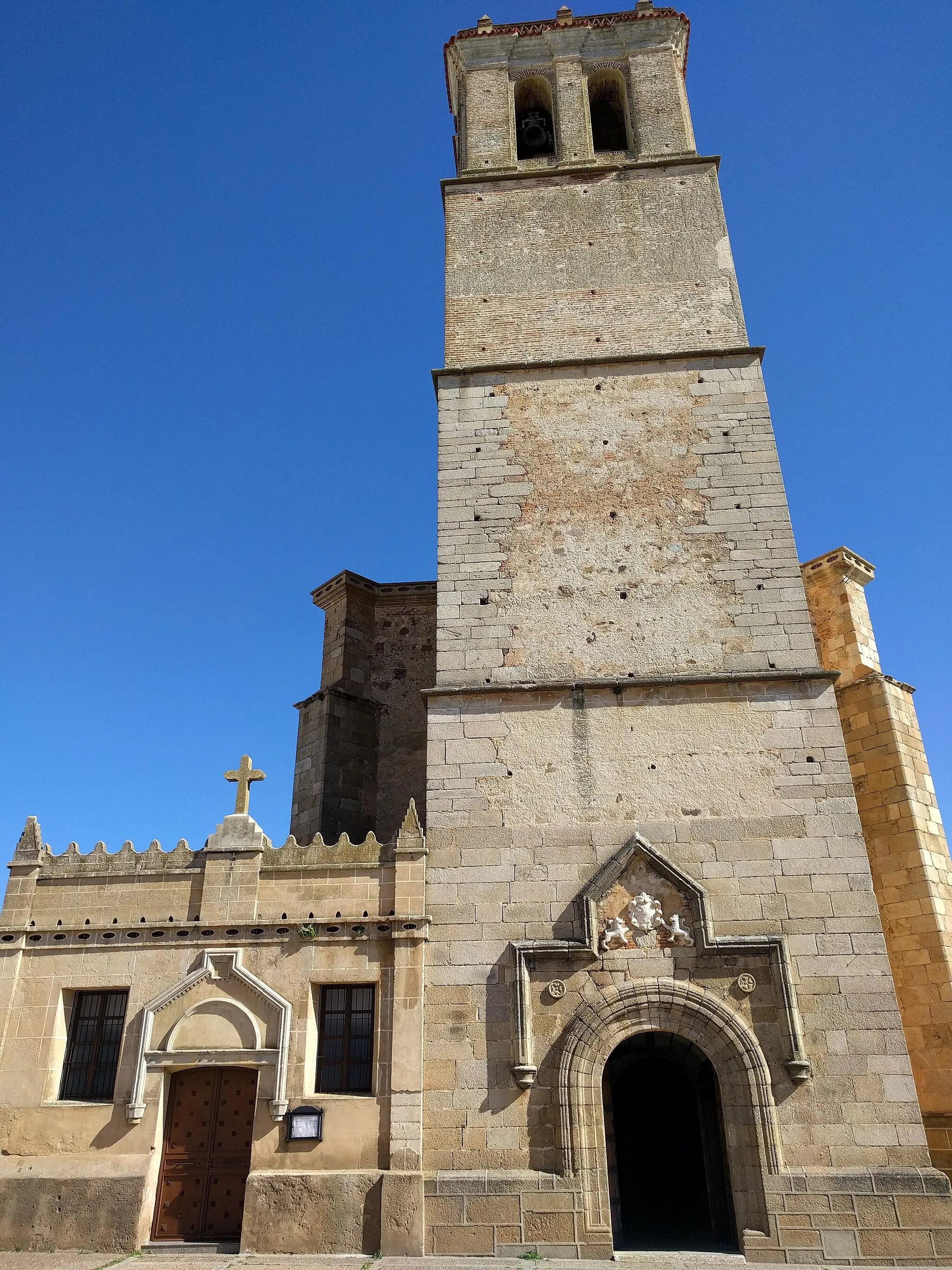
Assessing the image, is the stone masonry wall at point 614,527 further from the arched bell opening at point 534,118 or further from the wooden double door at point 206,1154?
the arched bell opening at point 534,118

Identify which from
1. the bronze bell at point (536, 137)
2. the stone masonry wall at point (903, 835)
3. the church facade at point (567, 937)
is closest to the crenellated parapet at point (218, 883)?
the church facade at point (567, 937)

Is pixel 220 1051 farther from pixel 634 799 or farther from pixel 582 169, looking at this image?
pixel 582 169

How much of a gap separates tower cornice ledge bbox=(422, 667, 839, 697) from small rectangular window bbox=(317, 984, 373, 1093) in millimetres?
3593

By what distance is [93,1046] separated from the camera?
413 inches

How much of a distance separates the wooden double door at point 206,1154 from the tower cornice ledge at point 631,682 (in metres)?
4.94

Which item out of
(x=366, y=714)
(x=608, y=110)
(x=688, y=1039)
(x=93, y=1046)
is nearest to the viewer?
(x=688, y=1039)

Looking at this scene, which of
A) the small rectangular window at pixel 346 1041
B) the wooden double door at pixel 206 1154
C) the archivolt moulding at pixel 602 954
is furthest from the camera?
the small rectangular window at pixel 346 1041

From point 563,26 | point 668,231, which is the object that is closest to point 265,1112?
point 668,231

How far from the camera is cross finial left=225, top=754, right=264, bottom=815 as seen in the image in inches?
455

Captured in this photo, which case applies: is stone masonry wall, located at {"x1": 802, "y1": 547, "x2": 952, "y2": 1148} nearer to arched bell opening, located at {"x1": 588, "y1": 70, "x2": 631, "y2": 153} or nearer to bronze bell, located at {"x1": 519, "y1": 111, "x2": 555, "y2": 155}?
arched bell opening, located at {"x1": 588, "y1": 70, "x2": 631, "y2": 153}

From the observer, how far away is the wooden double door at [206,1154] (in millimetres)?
9742

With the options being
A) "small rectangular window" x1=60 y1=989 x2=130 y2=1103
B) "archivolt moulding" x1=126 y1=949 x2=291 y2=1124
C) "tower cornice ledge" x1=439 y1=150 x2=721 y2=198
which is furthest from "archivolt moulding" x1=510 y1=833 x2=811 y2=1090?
"tower cornice ledge" x1=439 y1=150 x2=721 y2=198

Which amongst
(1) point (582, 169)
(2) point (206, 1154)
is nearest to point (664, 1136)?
(2) point (206, 1154)

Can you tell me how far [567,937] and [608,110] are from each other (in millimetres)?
15885
